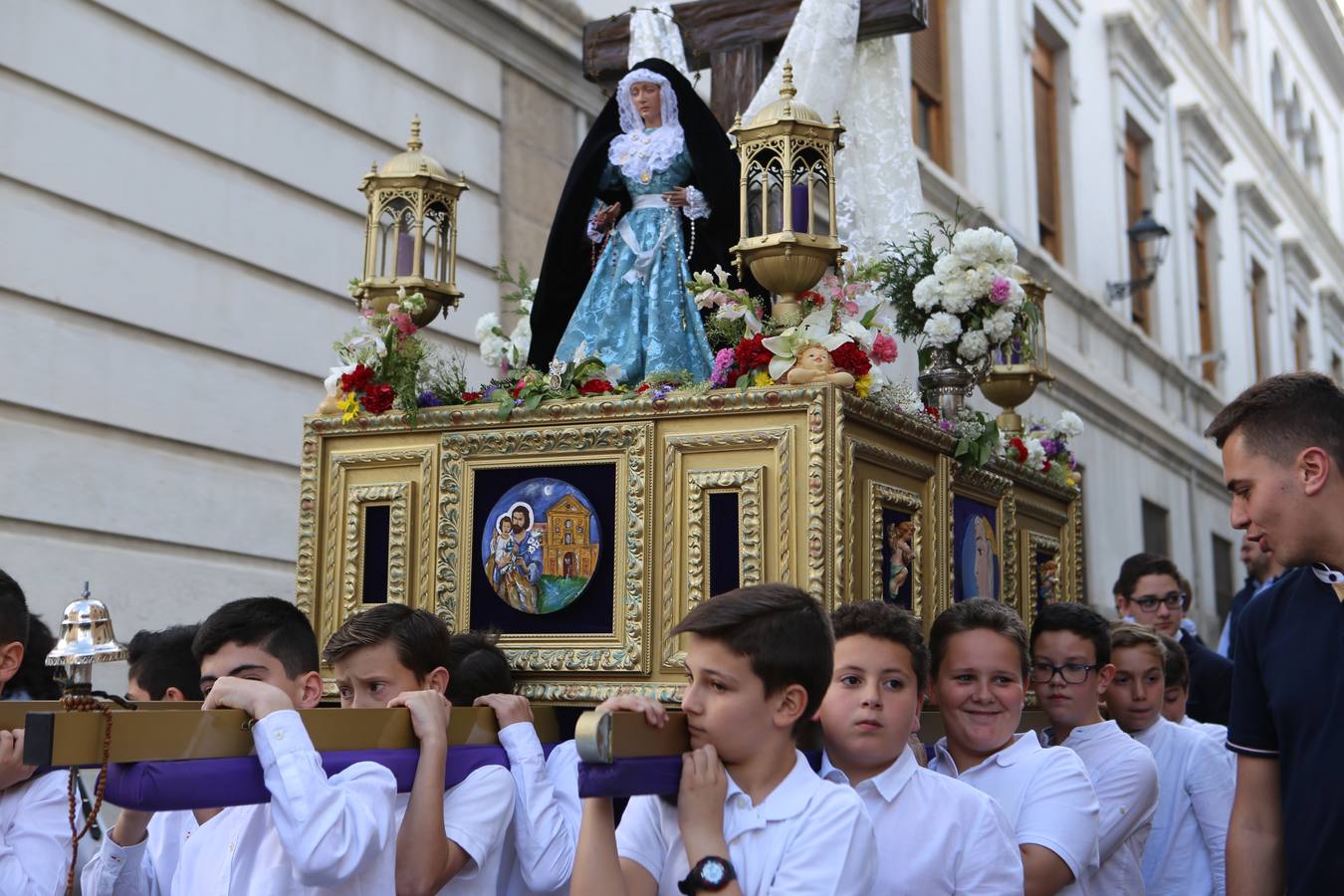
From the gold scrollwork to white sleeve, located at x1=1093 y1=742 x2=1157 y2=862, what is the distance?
4.62ft

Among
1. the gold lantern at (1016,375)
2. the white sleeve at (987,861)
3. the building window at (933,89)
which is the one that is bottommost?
the white sleeve at (987,861)

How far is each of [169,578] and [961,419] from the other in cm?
415

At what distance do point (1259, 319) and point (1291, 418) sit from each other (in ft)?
91.1

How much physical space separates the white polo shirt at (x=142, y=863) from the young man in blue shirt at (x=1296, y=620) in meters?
2.48

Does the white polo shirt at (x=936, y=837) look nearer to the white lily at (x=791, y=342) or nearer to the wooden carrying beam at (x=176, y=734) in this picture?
the wooden carrying beam at (x=176, y=734)

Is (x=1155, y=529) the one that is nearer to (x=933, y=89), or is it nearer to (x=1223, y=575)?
(x=1223, y=575)

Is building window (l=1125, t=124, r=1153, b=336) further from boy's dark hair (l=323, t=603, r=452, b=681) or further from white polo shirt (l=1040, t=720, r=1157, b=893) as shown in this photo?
boy's dark hair (l=323, t=603, r=452, b=681)

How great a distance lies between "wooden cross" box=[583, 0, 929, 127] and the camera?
7684mm

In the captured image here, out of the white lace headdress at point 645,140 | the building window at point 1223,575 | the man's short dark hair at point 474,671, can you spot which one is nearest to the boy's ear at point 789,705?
the man's short dark hair at point 474,671

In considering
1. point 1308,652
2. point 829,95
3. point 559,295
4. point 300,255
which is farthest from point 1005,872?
point 300,255

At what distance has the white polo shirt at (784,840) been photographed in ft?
8.79

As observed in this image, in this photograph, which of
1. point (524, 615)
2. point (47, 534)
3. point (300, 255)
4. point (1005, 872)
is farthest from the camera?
point (300, 255)

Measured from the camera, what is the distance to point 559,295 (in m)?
6.18

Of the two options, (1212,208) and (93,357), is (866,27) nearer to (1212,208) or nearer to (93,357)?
(93,357)
